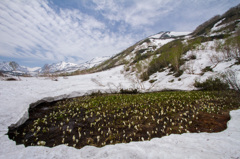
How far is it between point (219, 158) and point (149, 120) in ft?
10.2

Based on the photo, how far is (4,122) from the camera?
4.28 meters

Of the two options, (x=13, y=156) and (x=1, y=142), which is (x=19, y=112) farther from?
(x=13, y=156)

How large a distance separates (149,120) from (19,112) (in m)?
6.82

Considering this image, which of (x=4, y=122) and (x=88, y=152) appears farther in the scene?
(x=4, y=122)

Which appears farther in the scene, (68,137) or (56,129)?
(56,129)

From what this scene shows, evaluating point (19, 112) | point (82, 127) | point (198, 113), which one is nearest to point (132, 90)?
point (198, 113)

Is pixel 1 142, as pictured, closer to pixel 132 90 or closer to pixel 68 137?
pixel 68 137

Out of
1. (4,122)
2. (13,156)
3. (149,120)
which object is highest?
(4,122)

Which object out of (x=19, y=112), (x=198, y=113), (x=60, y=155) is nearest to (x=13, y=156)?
(x=60, y=155)

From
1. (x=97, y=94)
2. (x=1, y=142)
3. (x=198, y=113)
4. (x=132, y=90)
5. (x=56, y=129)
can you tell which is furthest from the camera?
(x=132, y=90)

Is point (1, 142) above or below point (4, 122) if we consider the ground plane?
below

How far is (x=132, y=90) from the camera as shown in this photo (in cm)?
1457

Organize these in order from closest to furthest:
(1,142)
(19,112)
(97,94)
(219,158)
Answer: (219,158), (1,142), (19,112), (97,94)

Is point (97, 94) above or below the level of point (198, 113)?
above
